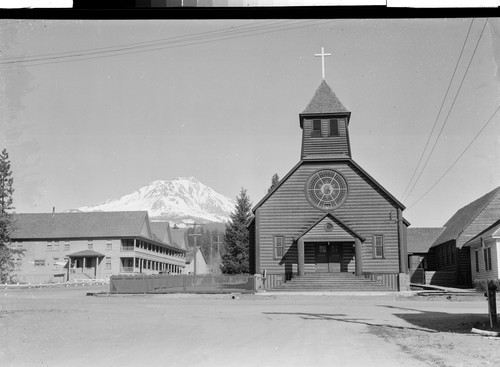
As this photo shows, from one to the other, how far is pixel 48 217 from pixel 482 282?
88.2 ft

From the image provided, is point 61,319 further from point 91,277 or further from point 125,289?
point 91,277

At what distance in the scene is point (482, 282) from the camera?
34.0 meters

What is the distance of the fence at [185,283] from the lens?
107 feet

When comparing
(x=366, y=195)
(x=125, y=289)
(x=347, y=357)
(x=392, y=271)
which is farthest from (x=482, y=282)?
(x=347, y=357)

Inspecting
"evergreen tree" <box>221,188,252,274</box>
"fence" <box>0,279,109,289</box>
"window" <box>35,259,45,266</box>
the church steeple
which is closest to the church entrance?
the church steeple

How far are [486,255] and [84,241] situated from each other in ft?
83.0

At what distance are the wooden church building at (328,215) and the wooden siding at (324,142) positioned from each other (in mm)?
542

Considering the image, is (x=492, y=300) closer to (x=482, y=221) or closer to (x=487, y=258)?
(x=487, y=258)

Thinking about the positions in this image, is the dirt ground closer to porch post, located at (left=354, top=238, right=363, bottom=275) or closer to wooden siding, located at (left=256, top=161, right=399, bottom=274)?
porch post, located at (left=354, top=238, right=363, bottom=275)

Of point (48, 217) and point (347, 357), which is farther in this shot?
point (48, 217)

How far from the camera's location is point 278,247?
35.8m

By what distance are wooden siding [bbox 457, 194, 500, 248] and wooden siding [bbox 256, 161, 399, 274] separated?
7100mm

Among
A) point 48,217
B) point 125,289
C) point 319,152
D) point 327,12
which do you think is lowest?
point 125,289

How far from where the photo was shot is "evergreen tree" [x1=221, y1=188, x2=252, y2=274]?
47094mm
